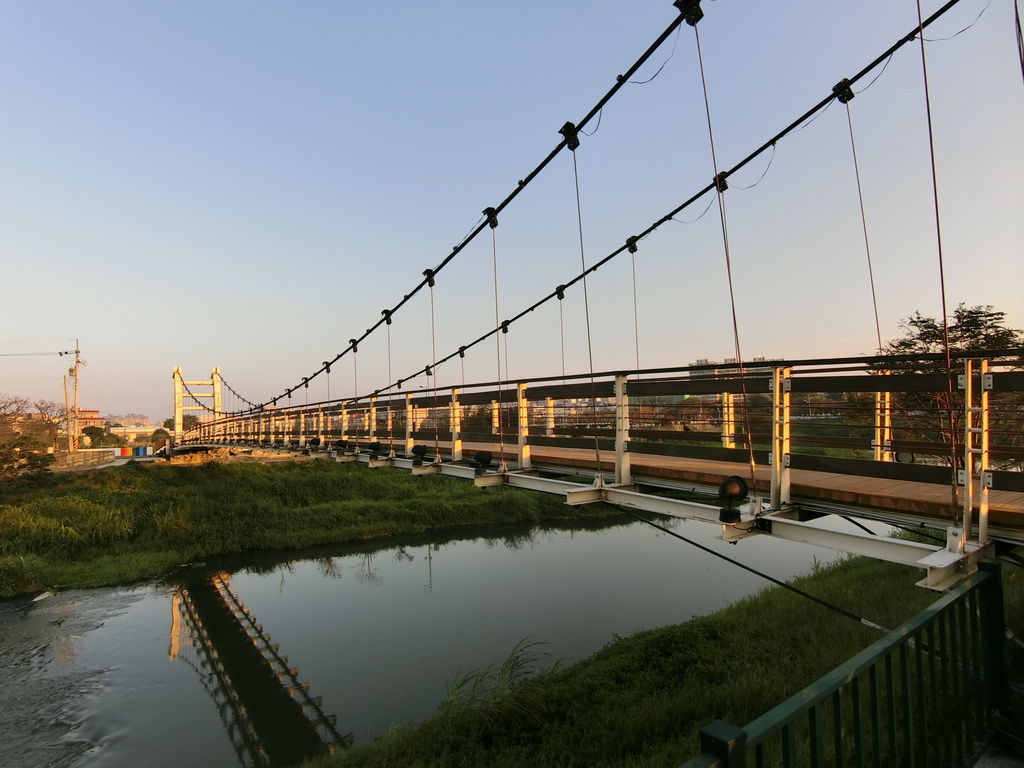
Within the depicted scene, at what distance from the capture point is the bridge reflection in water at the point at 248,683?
6.34 meters

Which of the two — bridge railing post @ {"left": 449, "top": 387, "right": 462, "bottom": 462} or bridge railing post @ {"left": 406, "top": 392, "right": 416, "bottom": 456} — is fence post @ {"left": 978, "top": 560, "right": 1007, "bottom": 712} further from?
bridge railing post @ {"left": 406, "top": 392, "right": 416, "bottom": 456}

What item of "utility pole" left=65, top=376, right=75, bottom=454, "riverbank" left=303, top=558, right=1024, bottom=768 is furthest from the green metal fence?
"utility pole" left=65, top=376, right=75, bottom=454

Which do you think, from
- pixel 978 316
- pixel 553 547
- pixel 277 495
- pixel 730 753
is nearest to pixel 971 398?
pixel 730 753

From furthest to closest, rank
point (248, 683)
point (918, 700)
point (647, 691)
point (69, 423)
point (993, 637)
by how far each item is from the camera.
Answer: point (69, 423) < point (248, 683) < point (647, 691) < point (993, 637) < point (918, 700)

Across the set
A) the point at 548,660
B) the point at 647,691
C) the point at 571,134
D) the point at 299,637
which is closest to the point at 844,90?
the point at 571,134

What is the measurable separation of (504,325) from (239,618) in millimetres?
7336

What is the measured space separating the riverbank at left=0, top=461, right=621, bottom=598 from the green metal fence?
1451cm

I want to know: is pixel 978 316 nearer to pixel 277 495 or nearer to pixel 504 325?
pixel 504 325

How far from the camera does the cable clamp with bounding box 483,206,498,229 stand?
8.70 meters

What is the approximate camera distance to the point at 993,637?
92.6 inches

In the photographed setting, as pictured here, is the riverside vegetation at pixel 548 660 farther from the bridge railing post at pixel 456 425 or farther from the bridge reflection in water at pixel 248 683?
the bridge railing post at pixel 456 425

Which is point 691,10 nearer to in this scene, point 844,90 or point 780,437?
point 844,90

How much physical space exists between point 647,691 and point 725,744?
5.61 m

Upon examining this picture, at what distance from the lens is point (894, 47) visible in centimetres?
408
